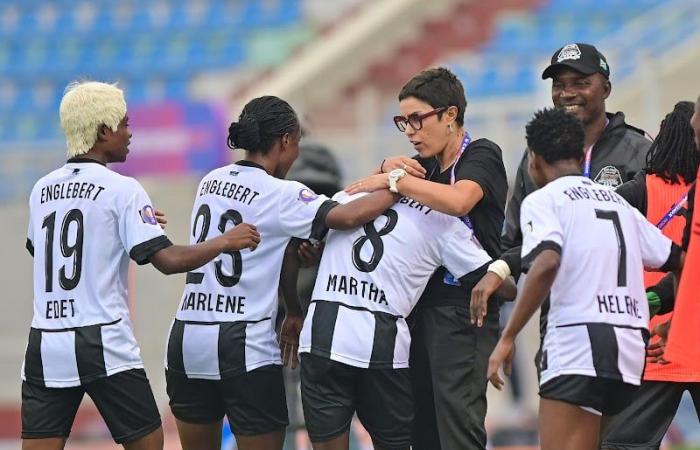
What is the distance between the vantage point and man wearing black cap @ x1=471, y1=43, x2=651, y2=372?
6.36 meters

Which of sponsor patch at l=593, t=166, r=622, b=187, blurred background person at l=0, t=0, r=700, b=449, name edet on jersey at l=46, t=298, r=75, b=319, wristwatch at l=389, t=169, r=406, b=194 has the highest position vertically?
blurred background person at l=0, t=0, r=700, b=449

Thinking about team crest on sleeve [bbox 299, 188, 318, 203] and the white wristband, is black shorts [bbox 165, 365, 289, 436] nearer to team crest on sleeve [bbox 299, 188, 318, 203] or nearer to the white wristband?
team crest on sleeve [bbox 299, 188, 318, 203]

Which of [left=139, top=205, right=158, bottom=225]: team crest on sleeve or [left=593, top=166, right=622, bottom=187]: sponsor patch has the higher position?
[left=593, top=166, right=622, bottom=187]: sponsor patch

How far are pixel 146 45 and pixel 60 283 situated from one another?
18604mm

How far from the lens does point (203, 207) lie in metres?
5.83

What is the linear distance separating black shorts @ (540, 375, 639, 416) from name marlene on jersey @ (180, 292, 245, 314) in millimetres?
1368

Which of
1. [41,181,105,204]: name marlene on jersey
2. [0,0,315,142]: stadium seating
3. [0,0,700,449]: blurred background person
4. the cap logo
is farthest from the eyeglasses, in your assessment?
[0,0,315,142]: stadium seating

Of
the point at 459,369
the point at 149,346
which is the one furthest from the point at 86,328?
the point at 149,346

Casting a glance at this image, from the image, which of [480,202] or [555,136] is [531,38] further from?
[555,136]

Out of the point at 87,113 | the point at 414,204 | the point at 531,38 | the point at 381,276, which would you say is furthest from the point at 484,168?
the point at 531,38

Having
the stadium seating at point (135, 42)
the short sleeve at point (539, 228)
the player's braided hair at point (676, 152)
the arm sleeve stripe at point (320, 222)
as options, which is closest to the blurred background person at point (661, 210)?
the player's braided hair at point (676, 152)

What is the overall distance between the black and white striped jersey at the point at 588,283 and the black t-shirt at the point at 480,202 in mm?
688

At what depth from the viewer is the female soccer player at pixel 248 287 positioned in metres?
5.70

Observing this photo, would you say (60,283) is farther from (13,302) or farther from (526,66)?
(526,66)
